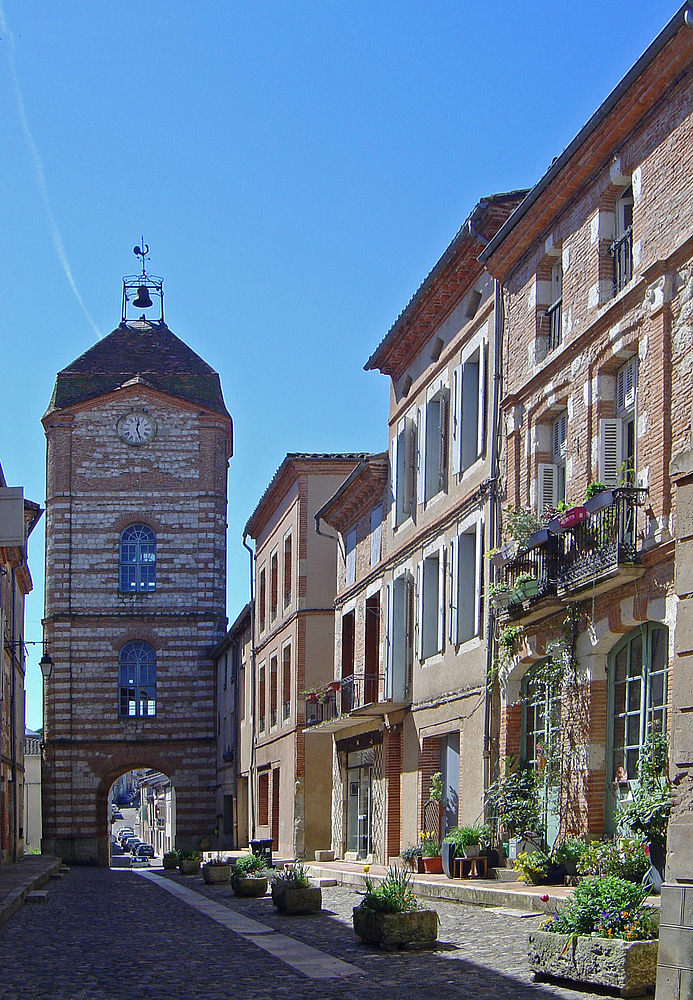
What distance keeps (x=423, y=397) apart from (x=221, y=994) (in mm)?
14927

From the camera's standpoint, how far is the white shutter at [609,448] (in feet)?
51.3

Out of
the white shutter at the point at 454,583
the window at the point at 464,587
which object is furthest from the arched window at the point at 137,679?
the window at the point at 464,587

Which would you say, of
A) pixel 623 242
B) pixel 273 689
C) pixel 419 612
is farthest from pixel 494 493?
pixel 273 689

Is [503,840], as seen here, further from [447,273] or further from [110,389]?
[110,389]

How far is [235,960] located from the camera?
39.3 ft

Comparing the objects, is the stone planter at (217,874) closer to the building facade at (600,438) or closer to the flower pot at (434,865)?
the flower pot at (434,865)

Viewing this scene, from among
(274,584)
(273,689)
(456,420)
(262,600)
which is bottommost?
(273,689)

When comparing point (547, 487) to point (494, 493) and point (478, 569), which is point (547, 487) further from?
point (478, 569)

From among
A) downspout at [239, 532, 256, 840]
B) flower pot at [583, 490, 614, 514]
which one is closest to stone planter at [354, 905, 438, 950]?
flower pot at [583, 490, 614, 514]

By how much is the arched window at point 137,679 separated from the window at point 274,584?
35.0 feet

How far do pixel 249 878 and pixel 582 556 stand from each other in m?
8.30

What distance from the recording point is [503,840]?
1819 centimetres

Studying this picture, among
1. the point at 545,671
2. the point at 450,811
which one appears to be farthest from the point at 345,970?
the point at 450,811

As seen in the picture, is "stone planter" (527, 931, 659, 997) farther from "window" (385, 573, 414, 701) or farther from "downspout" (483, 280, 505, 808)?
"window" (385, 573, 414, 701)
